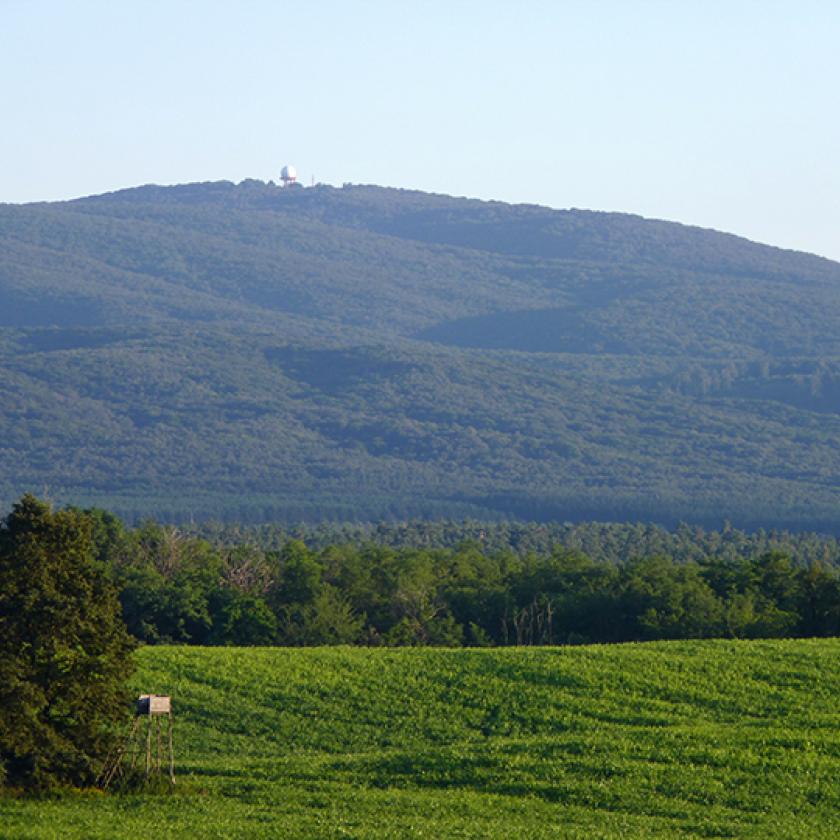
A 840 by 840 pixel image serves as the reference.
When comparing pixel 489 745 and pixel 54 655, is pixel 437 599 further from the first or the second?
pixel 54 655

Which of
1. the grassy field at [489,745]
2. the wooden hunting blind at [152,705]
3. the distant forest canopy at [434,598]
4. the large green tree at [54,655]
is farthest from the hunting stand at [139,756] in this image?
the distant forest canopy at [434,598]

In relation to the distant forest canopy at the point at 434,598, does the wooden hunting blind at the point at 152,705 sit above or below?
above

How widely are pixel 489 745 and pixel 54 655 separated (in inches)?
336

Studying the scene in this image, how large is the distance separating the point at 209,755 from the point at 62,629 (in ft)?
21.5

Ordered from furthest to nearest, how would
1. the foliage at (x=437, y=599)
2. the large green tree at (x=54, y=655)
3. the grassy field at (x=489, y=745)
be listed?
the foliage at (x=437, y=599)
the large green tree at (x=54, y=655)
the grassy field at (x=489, y=745)

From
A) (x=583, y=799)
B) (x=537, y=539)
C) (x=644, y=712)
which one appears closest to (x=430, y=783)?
(x=583, y=799)

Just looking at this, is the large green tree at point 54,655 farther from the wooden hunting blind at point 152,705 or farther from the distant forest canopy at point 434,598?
the distant forest canopy at point 434,598

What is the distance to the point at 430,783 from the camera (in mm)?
29547

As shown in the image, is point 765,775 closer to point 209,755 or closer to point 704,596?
point 209,755

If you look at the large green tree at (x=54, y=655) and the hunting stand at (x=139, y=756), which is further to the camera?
the hunting stand at (x=139, y=756)

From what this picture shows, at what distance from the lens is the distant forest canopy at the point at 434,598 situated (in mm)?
58406

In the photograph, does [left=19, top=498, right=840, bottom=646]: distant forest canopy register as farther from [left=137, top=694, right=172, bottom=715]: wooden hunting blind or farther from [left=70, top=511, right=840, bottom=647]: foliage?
[left=137, top=694, right=172, bottom=715]: wooden hunting blind

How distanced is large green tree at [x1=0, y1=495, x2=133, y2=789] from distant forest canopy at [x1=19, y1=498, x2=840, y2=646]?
911 inches

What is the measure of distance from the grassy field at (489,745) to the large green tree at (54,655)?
0.82 metres
